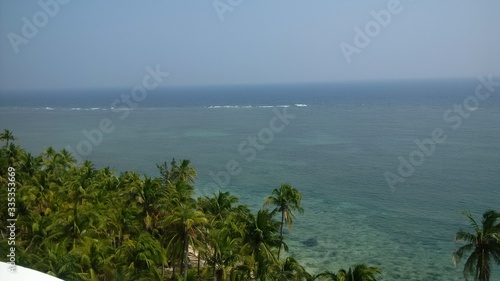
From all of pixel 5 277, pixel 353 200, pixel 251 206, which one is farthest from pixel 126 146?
pixel 5 277

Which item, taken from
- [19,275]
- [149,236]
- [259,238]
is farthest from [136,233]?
[19,275]

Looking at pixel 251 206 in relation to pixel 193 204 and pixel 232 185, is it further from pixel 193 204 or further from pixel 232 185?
pixel 193 204

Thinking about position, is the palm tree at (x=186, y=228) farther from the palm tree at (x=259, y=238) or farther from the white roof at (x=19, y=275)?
the white roof at (x=19, y=275)

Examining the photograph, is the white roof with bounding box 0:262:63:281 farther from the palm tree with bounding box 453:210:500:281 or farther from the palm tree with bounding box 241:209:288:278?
the palm tree with bounding box 453:210:500:281

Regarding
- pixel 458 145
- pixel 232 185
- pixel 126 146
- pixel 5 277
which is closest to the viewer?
pixel 5 277

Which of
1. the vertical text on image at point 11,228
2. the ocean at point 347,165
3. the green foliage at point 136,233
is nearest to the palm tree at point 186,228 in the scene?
the green foliage at point 136,233

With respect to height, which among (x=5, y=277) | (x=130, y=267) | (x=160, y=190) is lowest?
(x=130, y=267)

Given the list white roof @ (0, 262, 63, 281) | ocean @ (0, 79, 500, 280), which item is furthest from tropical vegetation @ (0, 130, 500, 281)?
ocean @ (0, 79, 500, 280)

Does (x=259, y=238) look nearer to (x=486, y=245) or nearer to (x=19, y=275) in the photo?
(x=486, y=245)
